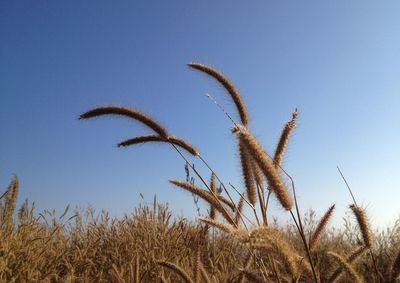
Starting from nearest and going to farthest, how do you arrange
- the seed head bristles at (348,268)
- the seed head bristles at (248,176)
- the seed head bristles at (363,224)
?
the seed head bristles at (348,268) → the seed head bristles at (363,224) → the seed head bristles at (248,176)

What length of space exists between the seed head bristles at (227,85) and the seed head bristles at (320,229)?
3.06ft

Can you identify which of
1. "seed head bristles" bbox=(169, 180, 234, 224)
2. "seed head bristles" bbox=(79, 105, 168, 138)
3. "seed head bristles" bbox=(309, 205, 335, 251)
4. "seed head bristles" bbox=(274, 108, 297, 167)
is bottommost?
"seed head bristles" bbox=(309, 205, 335, 251)

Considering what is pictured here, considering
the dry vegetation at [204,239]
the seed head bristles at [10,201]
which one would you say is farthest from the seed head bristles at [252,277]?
the seed head bristles at [10,201]

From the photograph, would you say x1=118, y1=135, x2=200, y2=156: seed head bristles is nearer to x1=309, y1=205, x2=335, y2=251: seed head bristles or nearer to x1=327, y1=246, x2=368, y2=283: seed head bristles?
x1=309, y1=205, x2=335, y2=251: seed head bristles

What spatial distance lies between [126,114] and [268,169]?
4.66 ft

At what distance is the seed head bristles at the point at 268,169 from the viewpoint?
6.34 ft

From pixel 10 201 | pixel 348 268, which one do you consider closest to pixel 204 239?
pixel 10 201

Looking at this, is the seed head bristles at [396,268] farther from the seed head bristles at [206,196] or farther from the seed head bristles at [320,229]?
the seed head bristles at [206,196]

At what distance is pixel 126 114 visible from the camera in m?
3.05

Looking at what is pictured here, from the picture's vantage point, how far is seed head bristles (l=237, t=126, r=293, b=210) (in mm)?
1933

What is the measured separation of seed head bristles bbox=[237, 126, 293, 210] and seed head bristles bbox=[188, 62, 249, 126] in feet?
3.74

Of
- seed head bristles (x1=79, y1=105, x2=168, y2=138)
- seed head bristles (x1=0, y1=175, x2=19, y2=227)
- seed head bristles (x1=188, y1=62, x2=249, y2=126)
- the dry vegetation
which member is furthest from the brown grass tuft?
seed head bristles (x1=0, y1=175, x2=19, y2=227)

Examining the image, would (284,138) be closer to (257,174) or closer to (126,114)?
(257,174)

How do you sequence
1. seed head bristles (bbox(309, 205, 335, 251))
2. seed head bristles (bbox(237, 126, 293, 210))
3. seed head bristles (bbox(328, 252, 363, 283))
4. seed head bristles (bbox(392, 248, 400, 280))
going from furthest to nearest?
seed head bristles (bbox(309, 205, 335, 251)) → seed head bristles (bbox(392, 248, 400, 280)) → seed head bristles (bbox(328, 252, 363, 283)) → seed head bristles (bbox(237, 126, 293, 210))
